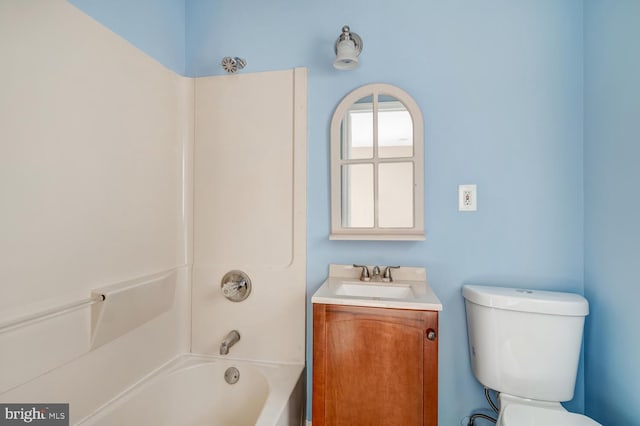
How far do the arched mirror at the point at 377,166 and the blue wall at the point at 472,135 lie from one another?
6cm

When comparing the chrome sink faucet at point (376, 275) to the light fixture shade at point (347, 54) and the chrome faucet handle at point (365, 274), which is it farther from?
the light fixture shade at point (347, 54)

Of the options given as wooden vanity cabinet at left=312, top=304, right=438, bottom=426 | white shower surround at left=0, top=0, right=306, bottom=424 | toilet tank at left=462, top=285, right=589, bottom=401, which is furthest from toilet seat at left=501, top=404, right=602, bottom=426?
white shower surround at left=0, top=0, right=306, bottom=424

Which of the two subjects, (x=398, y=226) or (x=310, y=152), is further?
(x=310, y=152)

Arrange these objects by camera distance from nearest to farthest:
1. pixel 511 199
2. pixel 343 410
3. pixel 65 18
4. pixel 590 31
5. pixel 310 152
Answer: pixel 65 18
pixel 343 410
pixel 590 31
pixel 511 199
pixel 310 152

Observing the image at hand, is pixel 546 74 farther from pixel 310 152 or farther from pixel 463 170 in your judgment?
pixel 310 152

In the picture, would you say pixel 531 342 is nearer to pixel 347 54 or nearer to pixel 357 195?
pixel 357 195

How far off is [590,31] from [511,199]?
797mm

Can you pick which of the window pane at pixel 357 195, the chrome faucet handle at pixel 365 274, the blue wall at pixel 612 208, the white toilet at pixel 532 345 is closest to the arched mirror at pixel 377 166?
the window pane at pixel 357 195

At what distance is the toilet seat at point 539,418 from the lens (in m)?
1.01

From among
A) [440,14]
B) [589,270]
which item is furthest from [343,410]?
[440,14]

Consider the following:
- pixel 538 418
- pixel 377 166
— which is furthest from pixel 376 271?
pixel 538 418

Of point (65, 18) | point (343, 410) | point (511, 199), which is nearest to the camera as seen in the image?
point (65, 18)

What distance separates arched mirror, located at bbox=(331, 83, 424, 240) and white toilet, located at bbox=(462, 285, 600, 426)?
0.50 meters

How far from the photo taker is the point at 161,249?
1.50 meters
